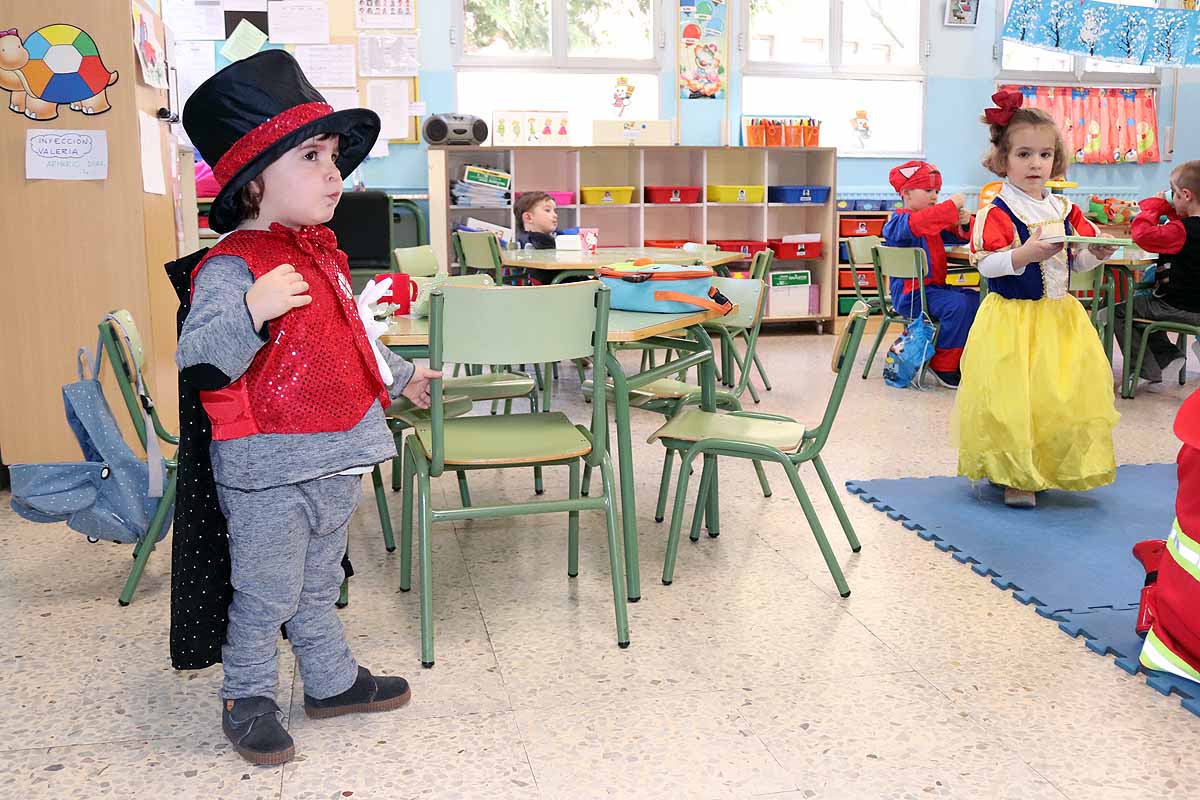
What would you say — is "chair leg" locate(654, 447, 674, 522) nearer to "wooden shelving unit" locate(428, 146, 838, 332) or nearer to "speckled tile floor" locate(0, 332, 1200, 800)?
"speckled tile floor" locate(0, 332, 1200, 800)

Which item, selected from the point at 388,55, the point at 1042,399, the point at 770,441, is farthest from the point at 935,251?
the point at 388,55

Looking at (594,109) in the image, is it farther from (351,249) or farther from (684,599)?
(684,599)

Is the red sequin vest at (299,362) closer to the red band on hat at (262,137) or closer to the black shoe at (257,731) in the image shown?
the red band on hat at (262,137)

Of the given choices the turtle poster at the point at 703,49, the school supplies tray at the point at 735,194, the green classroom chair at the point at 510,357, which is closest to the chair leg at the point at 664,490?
the green classroom chair at the point at 510,357

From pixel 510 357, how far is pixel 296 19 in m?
5.51

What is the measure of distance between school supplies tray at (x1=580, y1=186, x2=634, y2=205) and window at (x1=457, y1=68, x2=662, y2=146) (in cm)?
37

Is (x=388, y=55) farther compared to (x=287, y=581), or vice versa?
(x=388, y=55)

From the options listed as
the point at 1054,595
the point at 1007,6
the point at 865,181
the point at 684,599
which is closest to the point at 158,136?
the point at 684,599

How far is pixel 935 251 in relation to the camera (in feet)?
18.0

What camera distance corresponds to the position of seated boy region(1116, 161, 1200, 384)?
187 inches

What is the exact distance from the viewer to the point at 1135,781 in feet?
5.60

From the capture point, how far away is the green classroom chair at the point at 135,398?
2.37 m

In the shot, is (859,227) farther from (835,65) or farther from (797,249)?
(835,65)

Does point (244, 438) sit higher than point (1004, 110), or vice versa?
point (1004, 110)
